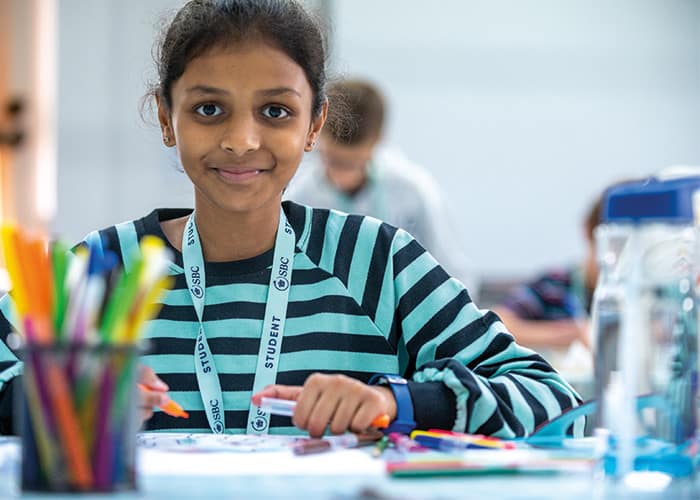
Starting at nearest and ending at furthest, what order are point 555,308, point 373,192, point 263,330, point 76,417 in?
1. point 76,417
2. point 263,330
3. point 373,192
4. point 555,308

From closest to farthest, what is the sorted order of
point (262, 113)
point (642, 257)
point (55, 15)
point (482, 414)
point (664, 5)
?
point (642, 257), point (482, 414), point (262, 113), point (55, 15), point (664, 5)

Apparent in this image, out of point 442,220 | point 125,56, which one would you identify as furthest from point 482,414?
point 125,56

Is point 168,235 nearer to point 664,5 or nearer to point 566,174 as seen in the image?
point 566,174

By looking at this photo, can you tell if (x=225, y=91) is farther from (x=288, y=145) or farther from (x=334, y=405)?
(x=334, y=405)

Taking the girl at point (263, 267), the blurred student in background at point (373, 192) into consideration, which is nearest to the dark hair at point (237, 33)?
the girl at point (263, 267)

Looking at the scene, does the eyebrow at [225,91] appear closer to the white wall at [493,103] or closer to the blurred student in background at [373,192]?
the blurred student in background at [373,192]

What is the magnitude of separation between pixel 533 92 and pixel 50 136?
2.37m

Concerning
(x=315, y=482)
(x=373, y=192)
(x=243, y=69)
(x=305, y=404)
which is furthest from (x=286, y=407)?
(x=373, y=192)

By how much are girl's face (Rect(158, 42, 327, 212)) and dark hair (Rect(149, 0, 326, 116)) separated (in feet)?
0.06

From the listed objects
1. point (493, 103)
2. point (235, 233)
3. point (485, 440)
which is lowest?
point (485, 440)

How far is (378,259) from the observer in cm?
143

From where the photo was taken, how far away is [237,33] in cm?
140

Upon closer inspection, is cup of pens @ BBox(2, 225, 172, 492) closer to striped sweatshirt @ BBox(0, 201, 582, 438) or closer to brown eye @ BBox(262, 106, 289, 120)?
striped sweatshirt @ BBox(0, 201, 582, 438)

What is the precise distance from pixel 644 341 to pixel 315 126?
0.79 metres
